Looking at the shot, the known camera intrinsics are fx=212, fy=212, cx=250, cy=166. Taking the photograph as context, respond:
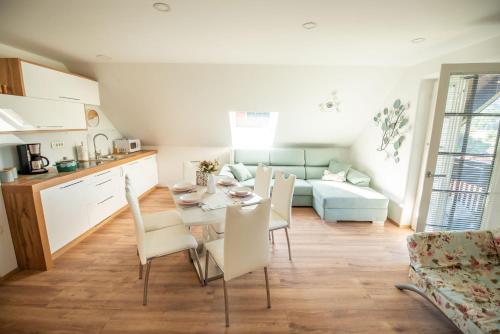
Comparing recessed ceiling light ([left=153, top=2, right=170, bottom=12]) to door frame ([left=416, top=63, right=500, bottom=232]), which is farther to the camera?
door frame ([left=416, top=63, right=500, bottom=232])

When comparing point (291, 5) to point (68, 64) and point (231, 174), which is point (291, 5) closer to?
point (231, 174)

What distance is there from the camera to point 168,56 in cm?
278

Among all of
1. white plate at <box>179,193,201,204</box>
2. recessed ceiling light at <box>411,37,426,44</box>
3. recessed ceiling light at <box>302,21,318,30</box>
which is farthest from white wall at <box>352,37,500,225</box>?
white plate at <box>179,193,201,204</box>

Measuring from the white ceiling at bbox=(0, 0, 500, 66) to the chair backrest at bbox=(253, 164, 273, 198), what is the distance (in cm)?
143

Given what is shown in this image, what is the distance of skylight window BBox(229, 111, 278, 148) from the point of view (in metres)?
4.61

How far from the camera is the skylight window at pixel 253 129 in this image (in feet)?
15.1

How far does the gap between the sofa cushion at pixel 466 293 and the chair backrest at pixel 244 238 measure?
49.2 inches

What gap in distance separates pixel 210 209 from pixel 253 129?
3.32 meters

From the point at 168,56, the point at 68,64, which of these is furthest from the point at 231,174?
the point at 68,64

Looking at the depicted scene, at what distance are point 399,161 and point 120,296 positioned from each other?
12.6 ft

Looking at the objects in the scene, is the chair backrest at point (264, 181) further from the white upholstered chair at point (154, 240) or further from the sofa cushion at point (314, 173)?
the sofa cushion at point (314, 173)

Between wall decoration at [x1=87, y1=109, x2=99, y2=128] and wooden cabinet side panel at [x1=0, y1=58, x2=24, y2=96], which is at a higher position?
wooden cabinet side panel at [x1=0, y1=58, x2=24, y2=96]

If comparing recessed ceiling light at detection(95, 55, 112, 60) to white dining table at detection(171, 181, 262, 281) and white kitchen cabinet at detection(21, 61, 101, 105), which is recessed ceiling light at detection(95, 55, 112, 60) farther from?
white dining table at detection(171, 181, 262, 281)

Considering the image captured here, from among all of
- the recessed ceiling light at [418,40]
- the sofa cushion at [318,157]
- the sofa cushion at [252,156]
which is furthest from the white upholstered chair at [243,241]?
the sofa cushion at [318,157]
